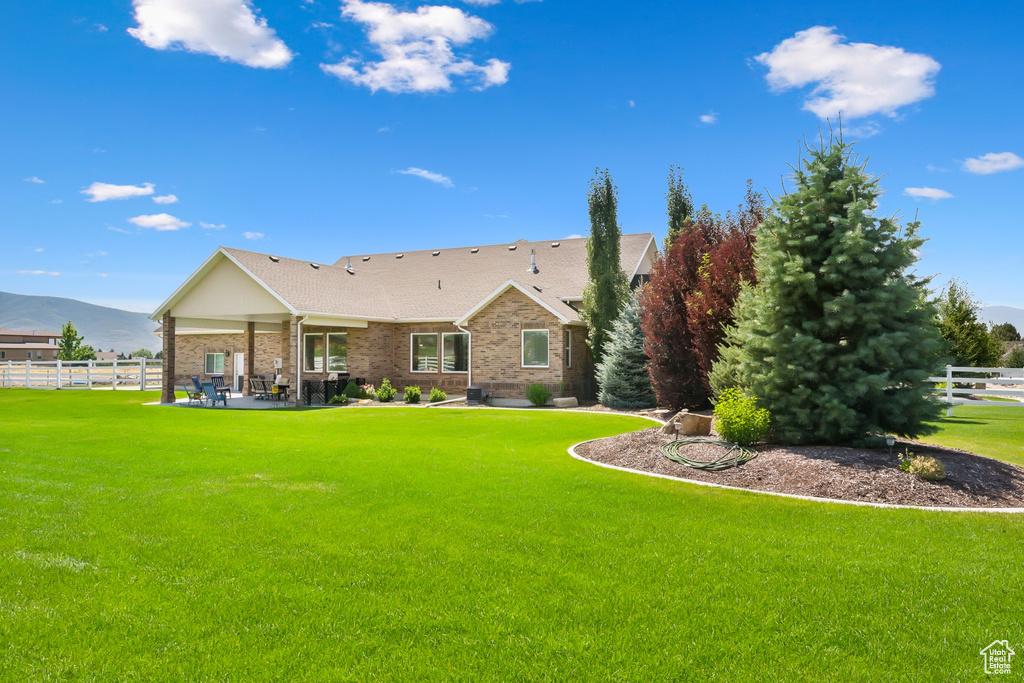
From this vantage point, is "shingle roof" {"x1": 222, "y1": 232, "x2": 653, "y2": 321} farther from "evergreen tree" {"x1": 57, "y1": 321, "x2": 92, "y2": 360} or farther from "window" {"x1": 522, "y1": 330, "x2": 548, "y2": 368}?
"evergreen tree" {"x1": 57, "y1": 321, "x2": 92, "y2": 360}

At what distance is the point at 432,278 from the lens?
3025cm

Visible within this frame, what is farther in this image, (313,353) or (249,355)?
(249,355)

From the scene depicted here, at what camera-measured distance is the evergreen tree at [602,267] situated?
76.8 ft

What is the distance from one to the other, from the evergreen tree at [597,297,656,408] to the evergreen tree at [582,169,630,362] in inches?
78.6

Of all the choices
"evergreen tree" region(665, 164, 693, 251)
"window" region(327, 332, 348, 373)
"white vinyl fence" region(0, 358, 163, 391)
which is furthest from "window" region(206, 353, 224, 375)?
"evergreen tree" region(665, 164, 693, 251)

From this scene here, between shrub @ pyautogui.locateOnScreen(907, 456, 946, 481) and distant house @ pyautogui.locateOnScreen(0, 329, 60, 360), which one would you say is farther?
distant house @ pyautogui.locateOnScreen(0, 329, 60, 360)

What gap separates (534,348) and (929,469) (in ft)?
53.2

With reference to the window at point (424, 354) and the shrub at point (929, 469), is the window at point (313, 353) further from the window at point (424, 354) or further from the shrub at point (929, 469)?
the shrub at point (929, 469)

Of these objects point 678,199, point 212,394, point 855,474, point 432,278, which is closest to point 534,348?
point 678,199

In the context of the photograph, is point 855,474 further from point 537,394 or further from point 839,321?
point 537,394

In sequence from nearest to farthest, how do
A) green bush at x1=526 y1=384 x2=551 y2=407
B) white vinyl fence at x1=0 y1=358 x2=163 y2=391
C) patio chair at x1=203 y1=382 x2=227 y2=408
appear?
green bush at x1=526 y1=384 x2=551 y2=407 → patio chair at x1=203 y1=382 x2=227 y2=408 → white vinyl fence at x1=0 y1=358 x2=163 y2=391

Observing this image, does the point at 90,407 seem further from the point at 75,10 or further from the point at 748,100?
the point at 748,100

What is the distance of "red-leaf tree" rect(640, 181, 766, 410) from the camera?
49.5ft

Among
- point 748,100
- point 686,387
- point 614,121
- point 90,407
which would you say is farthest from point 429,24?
point 90,407
